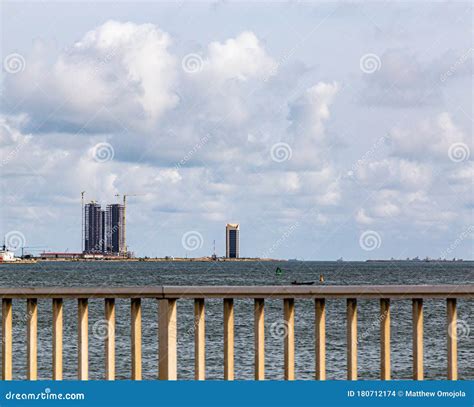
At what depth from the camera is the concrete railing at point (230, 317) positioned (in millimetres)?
7727

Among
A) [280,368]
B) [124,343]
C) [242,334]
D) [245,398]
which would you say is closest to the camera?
[245,398]

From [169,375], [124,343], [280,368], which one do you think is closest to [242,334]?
[124,343]

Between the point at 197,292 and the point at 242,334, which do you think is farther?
the point at 242,334

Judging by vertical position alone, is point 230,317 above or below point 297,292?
below

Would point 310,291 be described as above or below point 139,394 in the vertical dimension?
above

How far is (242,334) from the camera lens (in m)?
36.8

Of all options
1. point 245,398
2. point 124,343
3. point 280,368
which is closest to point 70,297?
point 245,398

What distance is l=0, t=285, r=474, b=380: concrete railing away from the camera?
25.3 ft

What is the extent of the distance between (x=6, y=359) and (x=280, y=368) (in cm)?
1816

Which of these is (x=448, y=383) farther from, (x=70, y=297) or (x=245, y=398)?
(x=70, y=297)

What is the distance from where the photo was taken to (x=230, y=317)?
7.90 meters

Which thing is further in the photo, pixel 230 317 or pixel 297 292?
pixel 230 317

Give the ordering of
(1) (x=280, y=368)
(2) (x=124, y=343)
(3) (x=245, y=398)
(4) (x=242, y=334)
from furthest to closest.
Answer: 1. (4) (x=242, y=334)
2. (2) (x=124, y=343)
3. (1) (x=280, y=368)
4. (3) (x=245, y=398)

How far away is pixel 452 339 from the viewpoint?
7828mm
